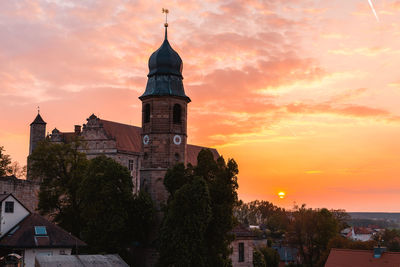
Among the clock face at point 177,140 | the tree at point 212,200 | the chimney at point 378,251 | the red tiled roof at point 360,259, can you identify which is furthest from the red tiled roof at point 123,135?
the chimney at point 378,251

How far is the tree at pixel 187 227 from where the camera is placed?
40.6m

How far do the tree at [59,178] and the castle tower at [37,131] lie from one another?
105 feet

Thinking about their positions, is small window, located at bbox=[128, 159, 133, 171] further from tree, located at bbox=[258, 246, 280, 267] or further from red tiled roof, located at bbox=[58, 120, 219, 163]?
tree, located at bbox=[258, 246, 280, 267]

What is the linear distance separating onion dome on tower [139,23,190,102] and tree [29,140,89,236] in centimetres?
1100

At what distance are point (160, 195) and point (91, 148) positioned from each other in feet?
109

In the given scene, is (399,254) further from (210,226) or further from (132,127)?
(132,127)

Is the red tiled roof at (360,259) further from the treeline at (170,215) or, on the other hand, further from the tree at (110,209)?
the tree at (110,209)

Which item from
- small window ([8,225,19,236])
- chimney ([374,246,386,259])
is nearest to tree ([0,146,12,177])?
small window ([8,225,19,236])

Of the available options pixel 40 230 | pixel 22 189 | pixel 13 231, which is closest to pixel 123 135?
pixel 22 189

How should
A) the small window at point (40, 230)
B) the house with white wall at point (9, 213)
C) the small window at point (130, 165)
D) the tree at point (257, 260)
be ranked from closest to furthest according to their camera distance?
1. the small window at point (40, 230)
2. the house with white wall at point (9, 213)
3. the tree at point (257, 260)
4. the small window at point (130, 165)

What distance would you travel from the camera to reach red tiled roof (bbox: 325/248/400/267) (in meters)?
50.0

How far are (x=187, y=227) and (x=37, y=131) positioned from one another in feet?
177

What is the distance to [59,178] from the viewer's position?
55688 mm

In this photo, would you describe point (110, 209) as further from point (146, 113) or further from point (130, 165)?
point (130, 165)
